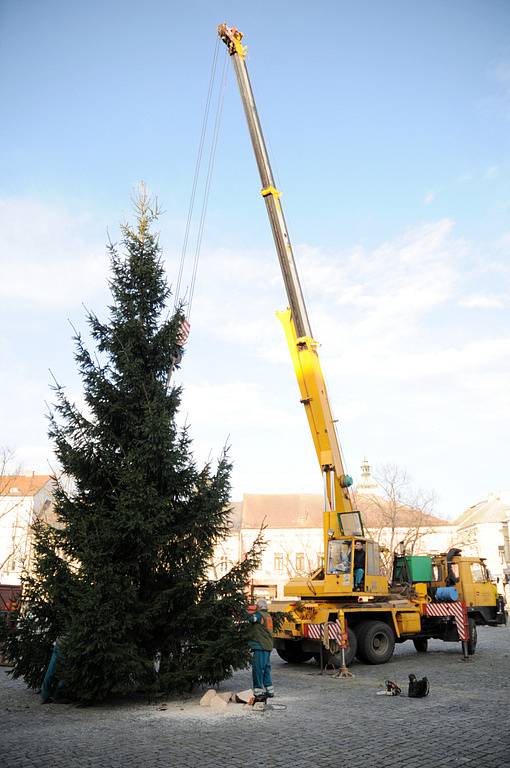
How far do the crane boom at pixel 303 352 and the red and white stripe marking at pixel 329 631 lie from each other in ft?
7.52

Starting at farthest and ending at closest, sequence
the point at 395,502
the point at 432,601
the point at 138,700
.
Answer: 1. the point at 395,502
2. the point at 432,601
3. the point at 138,700

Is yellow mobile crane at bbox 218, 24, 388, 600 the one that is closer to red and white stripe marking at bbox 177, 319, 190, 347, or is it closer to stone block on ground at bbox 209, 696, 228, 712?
red and white stripe marking at bbox 177, 319, 190, 347

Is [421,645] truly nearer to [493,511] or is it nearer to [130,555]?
[130,555]

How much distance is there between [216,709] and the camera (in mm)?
9352

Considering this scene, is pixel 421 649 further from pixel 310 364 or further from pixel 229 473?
pixel 229 473

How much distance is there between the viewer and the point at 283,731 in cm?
783

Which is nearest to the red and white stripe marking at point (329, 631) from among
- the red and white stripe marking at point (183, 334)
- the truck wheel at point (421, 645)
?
the truck wheel at point (421, 645)

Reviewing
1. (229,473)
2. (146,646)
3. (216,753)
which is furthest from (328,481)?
(216,753)

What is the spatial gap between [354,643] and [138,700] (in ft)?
21.2

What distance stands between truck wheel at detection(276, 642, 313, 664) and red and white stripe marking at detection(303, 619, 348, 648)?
6.01ft

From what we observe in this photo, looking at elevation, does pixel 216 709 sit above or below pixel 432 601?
below

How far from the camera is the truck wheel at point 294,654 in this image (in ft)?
52.2

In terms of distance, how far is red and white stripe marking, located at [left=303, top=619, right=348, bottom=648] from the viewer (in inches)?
552

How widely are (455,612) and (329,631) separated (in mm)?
4258
